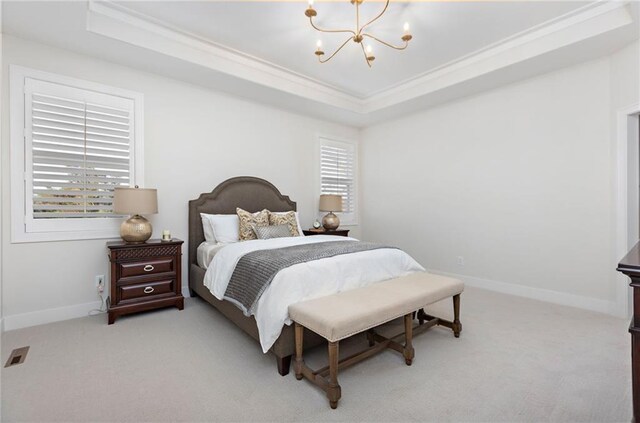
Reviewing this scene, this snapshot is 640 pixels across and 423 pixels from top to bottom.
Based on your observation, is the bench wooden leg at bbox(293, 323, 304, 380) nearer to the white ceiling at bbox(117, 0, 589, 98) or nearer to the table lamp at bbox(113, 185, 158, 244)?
the table lamp at bbox(113, 185, 158, 244)

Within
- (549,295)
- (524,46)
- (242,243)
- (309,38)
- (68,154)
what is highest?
(309,38)

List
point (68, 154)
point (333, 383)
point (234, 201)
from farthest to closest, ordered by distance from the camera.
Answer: point (234, 201) < point (68, 154) < point (333, 383)

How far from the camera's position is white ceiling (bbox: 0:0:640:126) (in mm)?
2768

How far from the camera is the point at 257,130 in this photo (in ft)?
14.9

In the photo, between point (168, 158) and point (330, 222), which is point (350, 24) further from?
point (330, 222)

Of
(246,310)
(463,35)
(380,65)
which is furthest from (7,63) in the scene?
(463,35)

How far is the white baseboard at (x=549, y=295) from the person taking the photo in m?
3.19

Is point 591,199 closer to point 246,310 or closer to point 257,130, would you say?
point 246,310

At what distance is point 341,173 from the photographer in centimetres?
570

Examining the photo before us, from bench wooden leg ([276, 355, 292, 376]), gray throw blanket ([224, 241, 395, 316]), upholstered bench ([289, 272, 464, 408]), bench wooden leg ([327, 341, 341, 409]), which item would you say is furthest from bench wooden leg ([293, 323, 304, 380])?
gray throw blanket ([224, 241, 395, 316])

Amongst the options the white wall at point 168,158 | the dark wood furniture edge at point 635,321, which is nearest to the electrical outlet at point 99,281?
the white wall at point 168,158

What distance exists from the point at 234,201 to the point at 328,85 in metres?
2.16

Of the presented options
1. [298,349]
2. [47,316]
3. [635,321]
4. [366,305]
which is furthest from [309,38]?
[47,316]

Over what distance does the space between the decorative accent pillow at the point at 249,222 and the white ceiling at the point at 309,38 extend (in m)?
1.66
